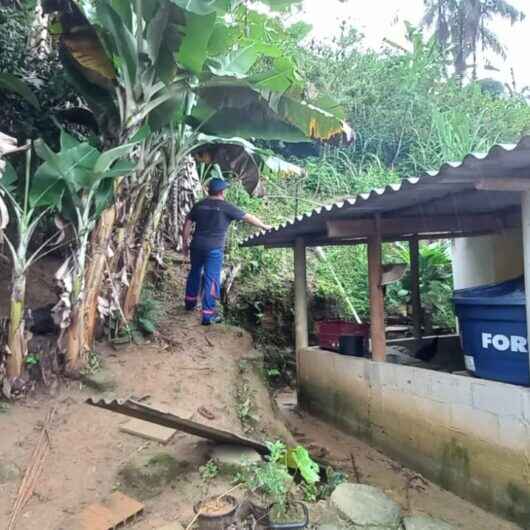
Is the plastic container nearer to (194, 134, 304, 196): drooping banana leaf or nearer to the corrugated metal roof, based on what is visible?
the corrugated metal roof

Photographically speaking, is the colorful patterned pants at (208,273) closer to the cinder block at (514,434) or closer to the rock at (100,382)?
the rock at (100,382)

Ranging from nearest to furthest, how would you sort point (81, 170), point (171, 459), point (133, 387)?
point (171, 459) → point (81, 170) → point (133, 387)

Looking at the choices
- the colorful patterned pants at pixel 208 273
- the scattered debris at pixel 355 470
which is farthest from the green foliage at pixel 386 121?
the scattered debris at pixel 355 470

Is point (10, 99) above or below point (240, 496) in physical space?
above

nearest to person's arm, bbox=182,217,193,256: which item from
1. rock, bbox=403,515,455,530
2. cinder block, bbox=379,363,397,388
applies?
cinder block, bbox=379,363,397,388

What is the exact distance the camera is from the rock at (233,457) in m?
3.69

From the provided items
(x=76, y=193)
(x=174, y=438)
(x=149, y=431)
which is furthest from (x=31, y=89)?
(x=174, y=438)

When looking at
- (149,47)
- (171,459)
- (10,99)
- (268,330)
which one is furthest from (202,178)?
(171,459)

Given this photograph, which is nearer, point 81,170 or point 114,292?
point 81,170

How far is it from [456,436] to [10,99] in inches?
221

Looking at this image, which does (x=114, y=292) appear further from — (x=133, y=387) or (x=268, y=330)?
(x=268, y=330)

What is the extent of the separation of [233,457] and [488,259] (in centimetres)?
445

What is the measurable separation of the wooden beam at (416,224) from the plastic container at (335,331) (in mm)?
1393

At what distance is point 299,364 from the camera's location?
6.41 meters
